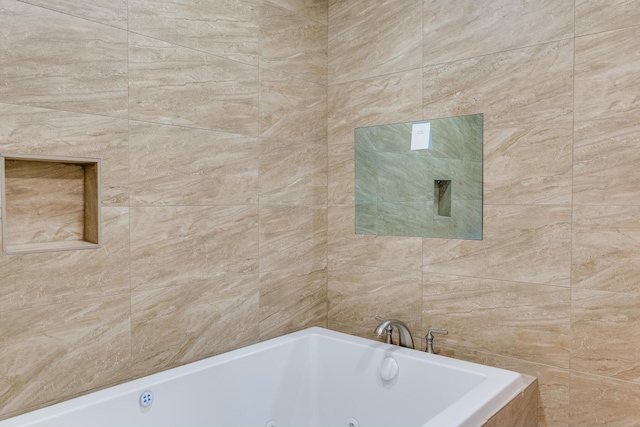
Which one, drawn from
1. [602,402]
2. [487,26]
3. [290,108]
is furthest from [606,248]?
[290,108]

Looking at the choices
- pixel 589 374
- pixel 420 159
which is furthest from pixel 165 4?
pixel 589 374

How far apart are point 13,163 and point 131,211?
419mm

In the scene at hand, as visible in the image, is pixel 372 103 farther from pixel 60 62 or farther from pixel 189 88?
pixel 60 62

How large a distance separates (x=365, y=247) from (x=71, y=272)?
1.41m

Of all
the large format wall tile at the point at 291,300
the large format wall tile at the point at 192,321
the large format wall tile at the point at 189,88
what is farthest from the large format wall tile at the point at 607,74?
the large format wall tile at the point at 192,321

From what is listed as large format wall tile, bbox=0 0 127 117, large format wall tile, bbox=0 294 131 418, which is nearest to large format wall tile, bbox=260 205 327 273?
large format wall tile, bbox=0 294 131 418

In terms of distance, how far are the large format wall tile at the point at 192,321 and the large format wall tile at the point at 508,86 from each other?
125 cm

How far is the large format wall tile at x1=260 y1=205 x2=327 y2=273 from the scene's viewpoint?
237 cm

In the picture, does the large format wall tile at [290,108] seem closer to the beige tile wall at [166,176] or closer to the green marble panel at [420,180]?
the beige tile wall at [166,176]

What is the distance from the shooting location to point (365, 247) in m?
2.54

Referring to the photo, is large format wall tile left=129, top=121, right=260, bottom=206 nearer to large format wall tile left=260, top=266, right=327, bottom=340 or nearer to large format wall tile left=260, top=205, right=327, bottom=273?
large format wall tile left=260, top=205, right=327, bottom=273

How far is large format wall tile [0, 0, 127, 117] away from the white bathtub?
104 centimetres

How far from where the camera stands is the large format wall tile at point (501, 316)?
1944 millimetres

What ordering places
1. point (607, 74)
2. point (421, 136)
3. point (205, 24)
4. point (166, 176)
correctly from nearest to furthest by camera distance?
point (607, 74) → point (166, 176) → point (205, 24) → point (421, 136)
